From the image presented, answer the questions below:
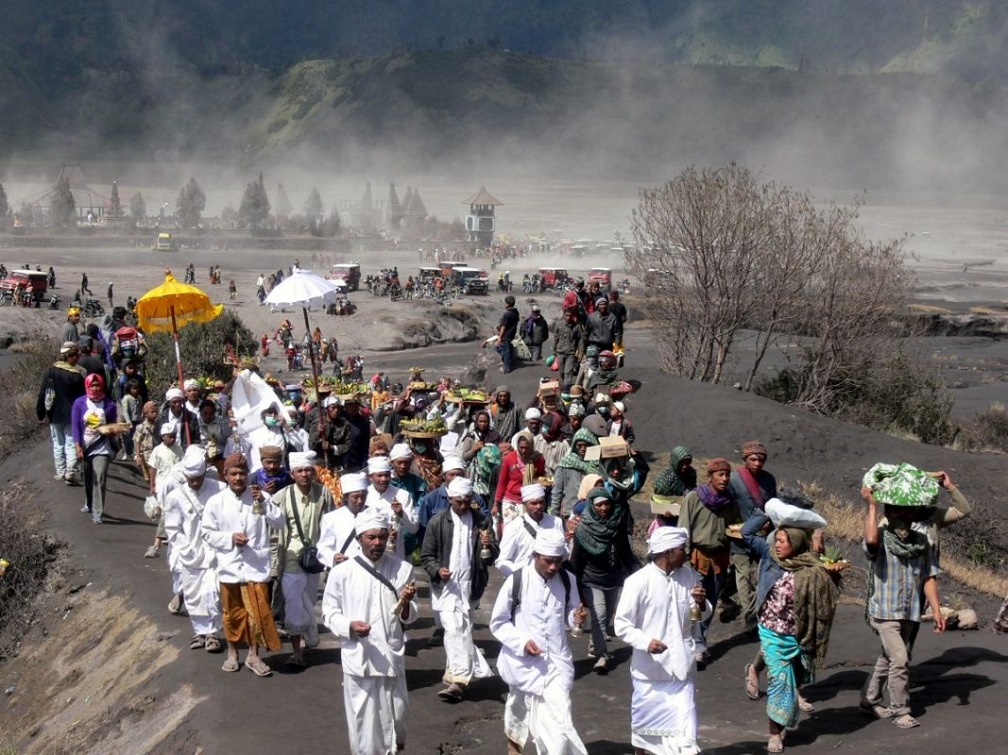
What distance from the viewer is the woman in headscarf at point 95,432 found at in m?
12.0

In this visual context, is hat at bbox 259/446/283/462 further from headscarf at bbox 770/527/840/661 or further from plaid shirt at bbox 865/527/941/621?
plaid shirt at bbox 865/527/941/621

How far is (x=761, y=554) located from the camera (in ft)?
26.9

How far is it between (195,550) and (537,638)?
11.0 feet

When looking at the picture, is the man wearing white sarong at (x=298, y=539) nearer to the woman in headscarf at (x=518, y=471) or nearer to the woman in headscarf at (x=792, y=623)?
the woman in headscarf at (x=518, y=471)

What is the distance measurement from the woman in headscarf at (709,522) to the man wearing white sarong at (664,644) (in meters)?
2.00

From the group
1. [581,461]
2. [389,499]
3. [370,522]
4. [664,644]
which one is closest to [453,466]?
[389,499]

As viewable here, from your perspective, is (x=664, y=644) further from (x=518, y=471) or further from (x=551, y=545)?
(x=518, y=471)

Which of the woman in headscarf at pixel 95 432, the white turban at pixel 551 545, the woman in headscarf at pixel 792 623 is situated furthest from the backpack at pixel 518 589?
the woman in headscarf at pixel 95 432

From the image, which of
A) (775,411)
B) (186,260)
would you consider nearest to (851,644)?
(775,411)

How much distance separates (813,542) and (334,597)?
2903 millimetres

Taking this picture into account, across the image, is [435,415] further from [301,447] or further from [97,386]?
[97,386]

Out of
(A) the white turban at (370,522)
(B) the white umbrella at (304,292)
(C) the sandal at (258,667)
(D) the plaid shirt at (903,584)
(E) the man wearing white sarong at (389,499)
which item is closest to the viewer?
(A) the white turban at (370,522)

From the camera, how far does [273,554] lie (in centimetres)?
871

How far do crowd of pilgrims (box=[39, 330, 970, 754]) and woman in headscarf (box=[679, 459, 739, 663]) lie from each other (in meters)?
0.02
